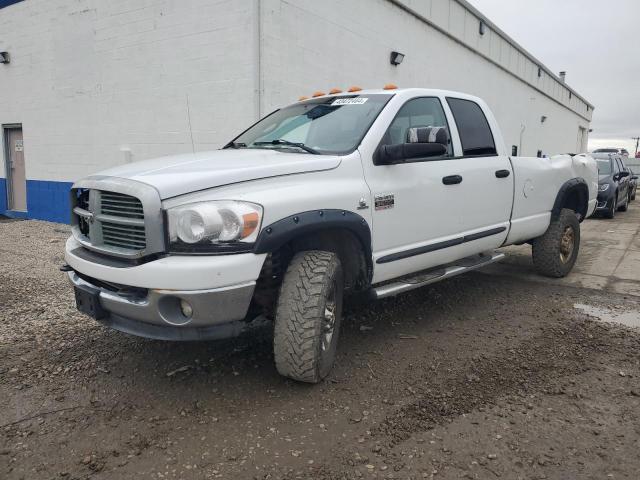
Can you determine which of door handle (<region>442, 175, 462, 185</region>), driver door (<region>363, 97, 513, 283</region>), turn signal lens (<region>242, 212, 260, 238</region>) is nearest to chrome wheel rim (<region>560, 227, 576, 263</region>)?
driver door (<region>363, 97, 513, 283</region>)

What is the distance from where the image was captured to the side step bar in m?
3.55

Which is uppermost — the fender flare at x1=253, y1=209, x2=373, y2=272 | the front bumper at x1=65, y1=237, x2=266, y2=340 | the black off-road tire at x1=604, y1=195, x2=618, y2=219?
the fender flare at x1=253, y1=209, x2=373, y2=272

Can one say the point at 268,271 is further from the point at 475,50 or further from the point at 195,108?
the point at 475,50

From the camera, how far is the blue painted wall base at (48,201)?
10359 millimetres

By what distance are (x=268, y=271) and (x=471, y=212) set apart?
213cm

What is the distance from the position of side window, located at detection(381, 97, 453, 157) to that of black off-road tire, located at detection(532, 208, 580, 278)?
7.30ft

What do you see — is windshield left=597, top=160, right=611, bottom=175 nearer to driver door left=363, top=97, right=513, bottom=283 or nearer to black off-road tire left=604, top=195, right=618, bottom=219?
black off-road tire left=604, top=195, right=618, bottom=219

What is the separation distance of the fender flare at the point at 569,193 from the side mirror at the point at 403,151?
9.44 ft

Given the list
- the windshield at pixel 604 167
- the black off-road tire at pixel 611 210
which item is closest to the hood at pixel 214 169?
the black off-road tire at pixel 611 210

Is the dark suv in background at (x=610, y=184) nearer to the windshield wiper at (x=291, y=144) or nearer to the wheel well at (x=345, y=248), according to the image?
the windshield wiper at (x=291, y=144)

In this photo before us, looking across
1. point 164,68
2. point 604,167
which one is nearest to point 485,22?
point 604,167

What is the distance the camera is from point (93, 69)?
A: 962 centimetres

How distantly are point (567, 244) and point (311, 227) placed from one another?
14.1ft

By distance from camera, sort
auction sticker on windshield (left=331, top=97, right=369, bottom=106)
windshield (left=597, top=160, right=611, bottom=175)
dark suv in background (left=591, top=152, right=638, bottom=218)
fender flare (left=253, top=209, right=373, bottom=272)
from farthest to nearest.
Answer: windshield (left=597, top=160, right=611, bottom=175), dark suv in background (left=591, top=152, right=638, bottom=218), auction sticker on windshield (left=331, top=97, right=369, bottom=106), fender flare (left=253, top=209, right=373, bottom=272)
